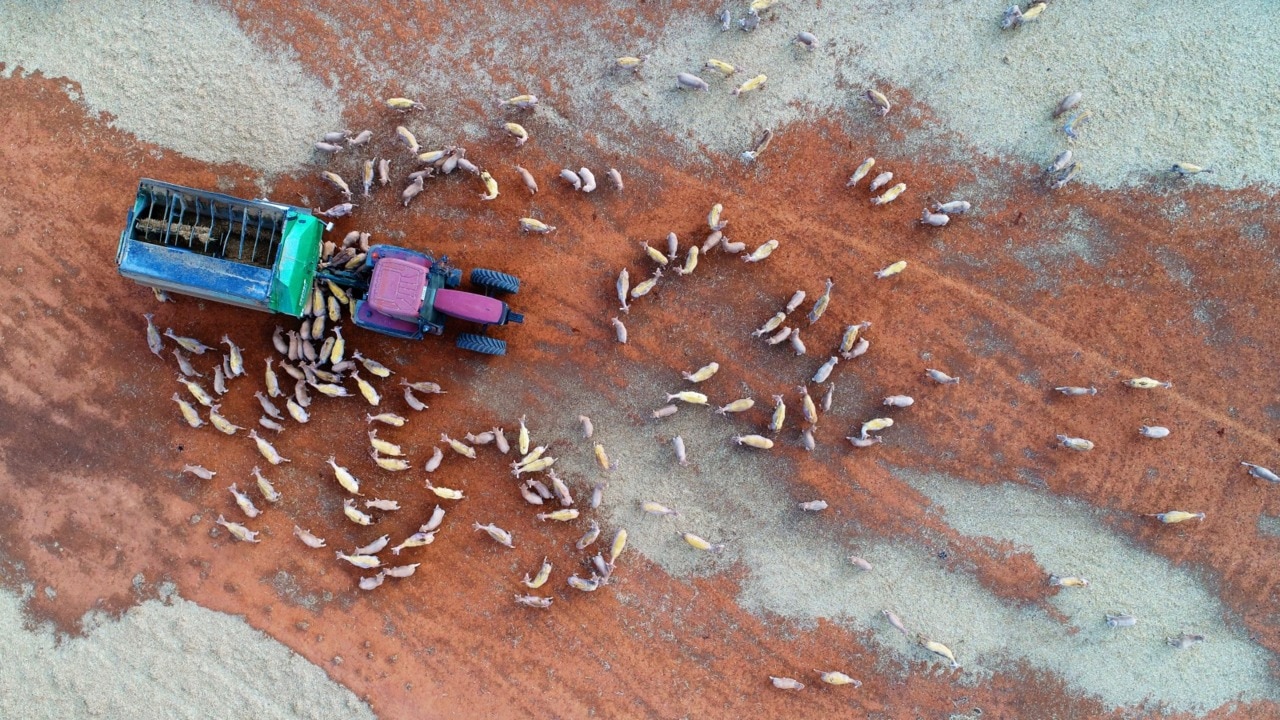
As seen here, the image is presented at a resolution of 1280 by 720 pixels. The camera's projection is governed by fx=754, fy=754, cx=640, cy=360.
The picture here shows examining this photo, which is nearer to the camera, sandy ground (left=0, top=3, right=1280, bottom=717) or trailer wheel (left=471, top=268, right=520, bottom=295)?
trailer wheel (left=471, top=268, right=520, bottom=295)

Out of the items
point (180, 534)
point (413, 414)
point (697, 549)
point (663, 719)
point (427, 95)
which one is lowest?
point (663, 719)

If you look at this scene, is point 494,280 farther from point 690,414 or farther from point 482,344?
point 690,414

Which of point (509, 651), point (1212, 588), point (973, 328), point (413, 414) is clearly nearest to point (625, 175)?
point (413, 414)

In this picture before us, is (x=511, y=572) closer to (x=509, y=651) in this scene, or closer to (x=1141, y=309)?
(x=509, y=651)

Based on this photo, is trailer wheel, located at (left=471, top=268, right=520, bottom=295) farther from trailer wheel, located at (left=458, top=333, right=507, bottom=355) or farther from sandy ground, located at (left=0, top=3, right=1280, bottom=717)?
trailer wheel, located at (left=458, top=333, right=507, bottom=355)

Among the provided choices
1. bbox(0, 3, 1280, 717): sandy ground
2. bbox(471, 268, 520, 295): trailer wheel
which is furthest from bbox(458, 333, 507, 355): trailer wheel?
bbox(471, 268, 520, 295): trailer wheel

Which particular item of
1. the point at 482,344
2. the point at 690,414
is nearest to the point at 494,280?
the point at 482,344
